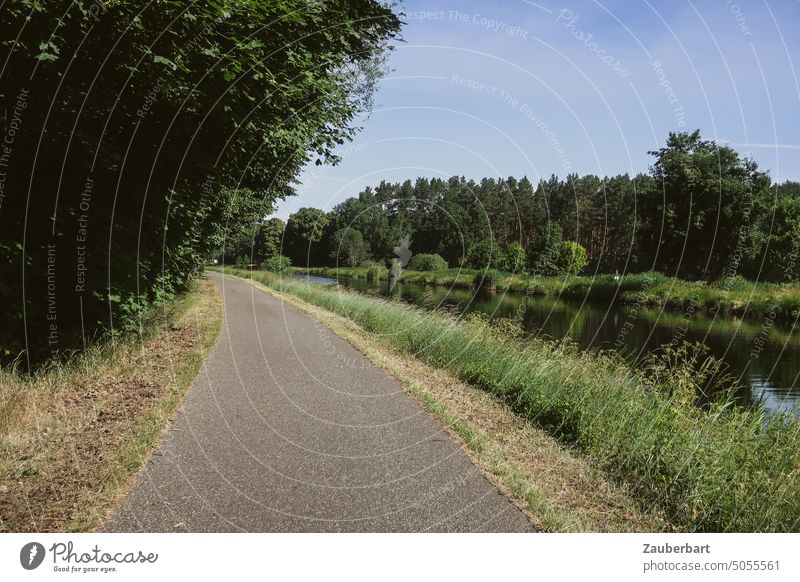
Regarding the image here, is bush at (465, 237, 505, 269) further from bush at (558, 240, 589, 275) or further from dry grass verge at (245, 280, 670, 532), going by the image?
dry grass verge at (245, 280, 670, 532)

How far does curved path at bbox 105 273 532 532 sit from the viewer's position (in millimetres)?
4184

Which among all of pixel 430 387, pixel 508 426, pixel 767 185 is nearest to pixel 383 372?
pixel 430 387

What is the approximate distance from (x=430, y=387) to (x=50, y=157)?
22.2 ft

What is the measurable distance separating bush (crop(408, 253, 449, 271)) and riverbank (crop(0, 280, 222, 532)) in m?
38.3

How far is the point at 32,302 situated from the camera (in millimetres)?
7348

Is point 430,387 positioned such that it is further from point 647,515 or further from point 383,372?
point 647,515

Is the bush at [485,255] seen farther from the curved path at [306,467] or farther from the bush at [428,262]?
the curved path at [306,467]

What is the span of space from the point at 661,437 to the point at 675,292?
32.4 metres

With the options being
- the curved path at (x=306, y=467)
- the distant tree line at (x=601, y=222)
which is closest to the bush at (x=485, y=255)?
the distant tree line at (x=601, y=222)

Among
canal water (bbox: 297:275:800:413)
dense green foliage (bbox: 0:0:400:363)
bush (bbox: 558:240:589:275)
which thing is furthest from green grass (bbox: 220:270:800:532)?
bush (bbox: 558:240:589:275)

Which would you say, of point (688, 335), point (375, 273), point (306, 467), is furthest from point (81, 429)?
point (375, 273)
